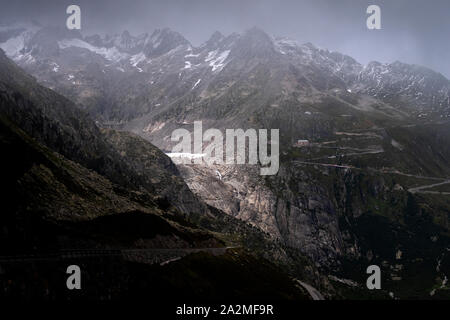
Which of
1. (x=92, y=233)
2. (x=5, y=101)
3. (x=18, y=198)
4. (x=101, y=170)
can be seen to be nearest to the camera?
(x=18, y=198)

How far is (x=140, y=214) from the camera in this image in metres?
126

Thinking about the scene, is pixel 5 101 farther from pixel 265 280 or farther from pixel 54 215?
pixel 265 280

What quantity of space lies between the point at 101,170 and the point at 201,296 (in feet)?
315

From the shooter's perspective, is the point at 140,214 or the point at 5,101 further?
the point at 5,101

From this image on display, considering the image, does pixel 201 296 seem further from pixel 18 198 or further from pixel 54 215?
pixel 18 198

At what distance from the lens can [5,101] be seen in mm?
147875

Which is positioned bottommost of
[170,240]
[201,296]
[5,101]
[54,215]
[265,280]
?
[265,280]

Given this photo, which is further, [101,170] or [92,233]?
[101,170]

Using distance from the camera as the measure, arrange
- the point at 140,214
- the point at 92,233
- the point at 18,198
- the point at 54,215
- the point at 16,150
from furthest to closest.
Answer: the point at 140,214
the point at 16,150
the point at 92,233
the point at 54,215
the point at 18,198
